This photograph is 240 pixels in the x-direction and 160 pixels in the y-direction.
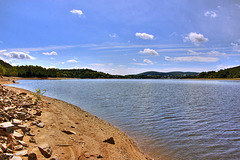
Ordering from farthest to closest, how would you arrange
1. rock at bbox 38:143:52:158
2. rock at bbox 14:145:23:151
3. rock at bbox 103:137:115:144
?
rock at bbox 103:137:115:144 → rock at bbox 38:143:52:158 → rock at bbox 14:145:23:151

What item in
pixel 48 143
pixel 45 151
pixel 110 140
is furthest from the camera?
pixel 110 140

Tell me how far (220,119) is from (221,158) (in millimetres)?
7357

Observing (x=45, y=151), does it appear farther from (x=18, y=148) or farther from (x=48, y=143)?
(x=48, y=143)

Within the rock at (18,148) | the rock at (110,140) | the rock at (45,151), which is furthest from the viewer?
the rock at (110,140)

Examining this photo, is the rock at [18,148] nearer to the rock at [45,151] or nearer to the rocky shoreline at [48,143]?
the rocky shoreline at [48,143]

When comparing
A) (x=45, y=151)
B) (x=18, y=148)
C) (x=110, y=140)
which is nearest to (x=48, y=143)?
(x=45, y=151)

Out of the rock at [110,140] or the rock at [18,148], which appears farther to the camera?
the rock at [110,140]

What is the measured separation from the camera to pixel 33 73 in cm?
17388

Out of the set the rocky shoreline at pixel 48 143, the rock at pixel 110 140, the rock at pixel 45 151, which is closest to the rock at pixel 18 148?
the rocky shoreline at pixel 48 143

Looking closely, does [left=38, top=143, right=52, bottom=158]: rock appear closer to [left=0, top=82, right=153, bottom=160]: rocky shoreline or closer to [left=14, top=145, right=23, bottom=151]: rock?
[left=0, top=82, right=153, bottom=160]: rocky shoreline

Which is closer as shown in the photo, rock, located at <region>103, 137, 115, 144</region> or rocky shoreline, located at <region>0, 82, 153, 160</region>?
rocky shoreline, located at <region>0, 82, 153, 160</region>

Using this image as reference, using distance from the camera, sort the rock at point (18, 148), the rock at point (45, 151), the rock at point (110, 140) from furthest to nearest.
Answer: the rock at point (110, 140), the rock at point (45, 151), the rock at point (18, 148)

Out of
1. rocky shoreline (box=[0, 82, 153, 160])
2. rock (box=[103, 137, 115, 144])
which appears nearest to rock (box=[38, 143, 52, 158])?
rocky shoreline (box=[0, 82, 153, 160])

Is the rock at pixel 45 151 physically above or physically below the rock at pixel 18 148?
below
